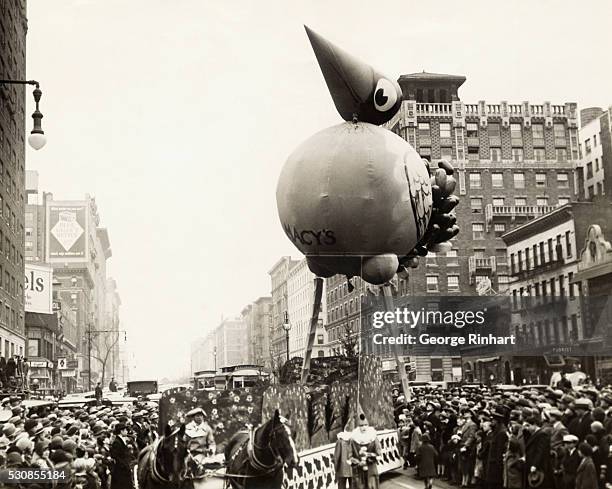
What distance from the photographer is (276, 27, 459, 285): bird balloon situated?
39.0 feet

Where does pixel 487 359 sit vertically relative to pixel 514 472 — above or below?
above

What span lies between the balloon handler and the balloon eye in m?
5.34

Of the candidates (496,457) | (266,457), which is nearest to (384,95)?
(496,457)

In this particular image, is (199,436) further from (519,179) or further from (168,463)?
(519,179)

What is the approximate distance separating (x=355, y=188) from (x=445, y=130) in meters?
6.11

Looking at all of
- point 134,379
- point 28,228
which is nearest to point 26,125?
point 28,228

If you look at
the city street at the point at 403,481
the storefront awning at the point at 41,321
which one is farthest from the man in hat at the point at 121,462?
the city street at the point at 403,481

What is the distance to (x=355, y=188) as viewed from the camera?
1186 cm

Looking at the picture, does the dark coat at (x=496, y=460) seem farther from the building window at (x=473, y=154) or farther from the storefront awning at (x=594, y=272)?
the building window at (x=473, y=154)

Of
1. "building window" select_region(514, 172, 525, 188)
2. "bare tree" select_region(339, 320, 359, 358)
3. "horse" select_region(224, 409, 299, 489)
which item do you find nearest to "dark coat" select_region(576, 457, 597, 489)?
"bare tree" select_region(339, 320, 359, 358)

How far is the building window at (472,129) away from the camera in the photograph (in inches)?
702

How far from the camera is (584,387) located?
12852mm

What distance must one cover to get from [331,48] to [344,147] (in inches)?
60.7

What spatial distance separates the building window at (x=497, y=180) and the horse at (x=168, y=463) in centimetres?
907
